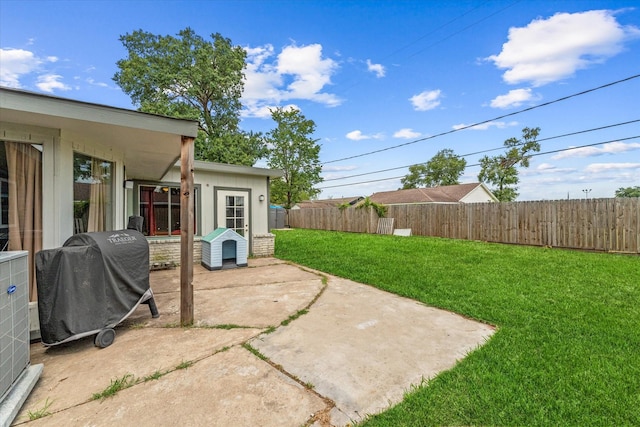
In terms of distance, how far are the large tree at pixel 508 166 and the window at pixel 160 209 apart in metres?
24.5

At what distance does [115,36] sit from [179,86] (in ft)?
12.4

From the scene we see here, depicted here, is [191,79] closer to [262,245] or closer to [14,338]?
[262,245]

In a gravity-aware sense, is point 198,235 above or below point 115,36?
below

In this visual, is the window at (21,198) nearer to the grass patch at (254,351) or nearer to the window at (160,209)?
the grass patch at (254,351)

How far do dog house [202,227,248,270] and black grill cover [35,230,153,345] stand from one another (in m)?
2.89

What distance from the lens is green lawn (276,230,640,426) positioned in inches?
66.8

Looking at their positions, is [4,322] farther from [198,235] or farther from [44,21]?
[44,21]

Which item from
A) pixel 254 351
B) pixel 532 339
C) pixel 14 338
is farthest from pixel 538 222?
pixel 14 338

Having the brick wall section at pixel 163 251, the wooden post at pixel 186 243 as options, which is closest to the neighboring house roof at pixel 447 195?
the brick wall section at pixel 163 251

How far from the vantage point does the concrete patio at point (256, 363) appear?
5.66 feet

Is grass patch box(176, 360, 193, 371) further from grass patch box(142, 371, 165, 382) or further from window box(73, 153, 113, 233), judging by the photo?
window box(73, 153, 113, 233)

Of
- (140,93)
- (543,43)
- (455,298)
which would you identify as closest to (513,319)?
(455,298)

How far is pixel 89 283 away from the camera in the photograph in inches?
99.7

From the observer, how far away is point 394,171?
20578mm
